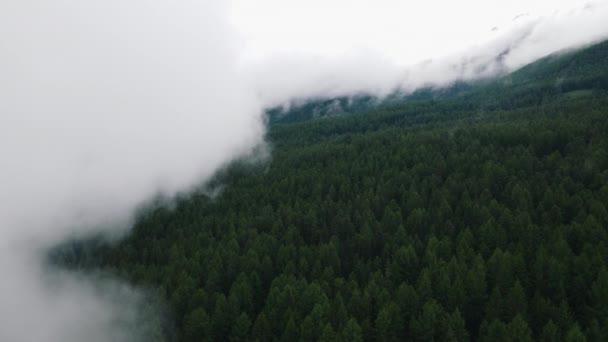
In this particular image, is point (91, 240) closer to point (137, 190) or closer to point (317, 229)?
point (137, 190)

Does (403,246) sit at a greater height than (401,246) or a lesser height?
greater

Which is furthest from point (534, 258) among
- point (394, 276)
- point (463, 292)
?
point (394, 276)

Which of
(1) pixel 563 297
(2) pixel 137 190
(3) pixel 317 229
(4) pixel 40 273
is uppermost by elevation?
(2) pixel 137 190

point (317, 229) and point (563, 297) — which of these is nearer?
point (563, 297)
